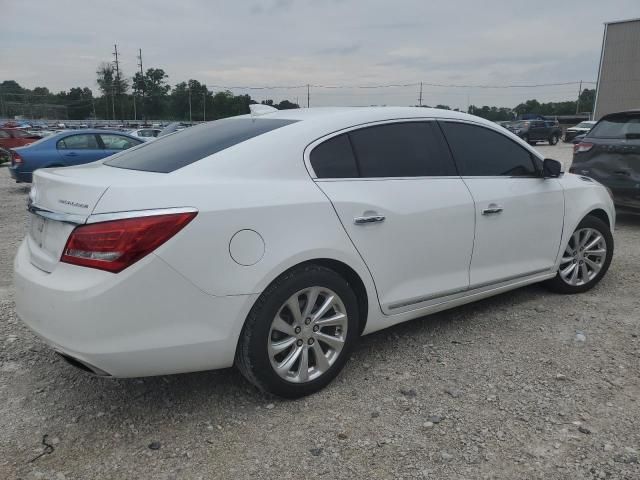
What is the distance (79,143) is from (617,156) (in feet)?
34.0

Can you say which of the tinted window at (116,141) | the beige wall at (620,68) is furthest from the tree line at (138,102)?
the tinted window at (116,141)

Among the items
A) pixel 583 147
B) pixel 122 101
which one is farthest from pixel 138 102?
pixel 583 147

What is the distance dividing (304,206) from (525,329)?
206cm

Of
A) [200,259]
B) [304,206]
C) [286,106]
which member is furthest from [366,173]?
[286,106]

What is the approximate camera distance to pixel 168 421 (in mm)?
2791

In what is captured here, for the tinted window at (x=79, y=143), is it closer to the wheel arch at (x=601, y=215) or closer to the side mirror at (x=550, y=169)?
the side mirror at (x=550, y=169)

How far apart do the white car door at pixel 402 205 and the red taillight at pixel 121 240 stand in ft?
3.03

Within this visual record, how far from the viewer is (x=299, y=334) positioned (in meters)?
2.86

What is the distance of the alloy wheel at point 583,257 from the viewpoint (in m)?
4.52

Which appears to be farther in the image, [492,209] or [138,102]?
[138,102]

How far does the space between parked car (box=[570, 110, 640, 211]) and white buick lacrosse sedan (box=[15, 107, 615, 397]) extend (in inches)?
156

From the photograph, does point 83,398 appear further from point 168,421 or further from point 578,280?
point 578,280

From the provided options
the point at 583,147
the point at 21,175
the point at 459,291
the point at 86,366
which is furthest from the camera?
the point at 21,175

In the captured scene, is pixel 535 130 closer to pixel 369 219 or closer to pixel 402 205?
pixel 402 205
